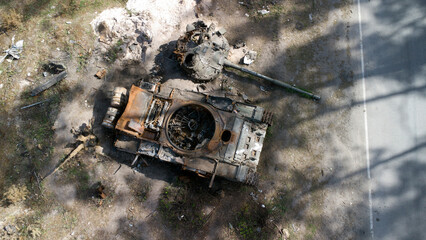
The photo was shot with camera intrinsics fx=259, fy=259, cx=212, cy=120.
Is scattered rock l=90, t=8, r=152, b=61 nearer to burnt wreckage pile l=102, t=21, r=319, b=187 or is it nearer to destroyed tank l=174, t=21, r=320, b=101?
destroyed tank l=174, t=21, r=320, b=101

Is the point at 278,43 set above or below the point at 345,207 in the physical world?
above

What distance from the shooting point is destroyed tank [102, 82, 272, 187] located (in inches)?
361

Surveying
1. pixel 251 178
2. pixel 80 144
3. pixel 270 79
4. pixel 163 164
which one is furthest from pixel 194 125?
pixel 80 144

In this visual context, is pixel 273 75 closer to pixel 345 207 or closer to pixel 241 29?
pixel 241 29

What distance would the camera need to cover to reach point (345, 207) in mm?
10305

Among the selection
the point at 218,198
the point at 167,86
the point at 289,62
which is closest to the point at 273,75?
the point at 289,62

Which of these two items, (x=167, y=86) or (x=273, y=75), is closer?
Answer: (x=167, y=86)

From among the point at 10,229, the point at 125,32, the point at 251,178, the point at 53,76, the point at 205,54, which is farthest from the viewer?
the point at 125,32

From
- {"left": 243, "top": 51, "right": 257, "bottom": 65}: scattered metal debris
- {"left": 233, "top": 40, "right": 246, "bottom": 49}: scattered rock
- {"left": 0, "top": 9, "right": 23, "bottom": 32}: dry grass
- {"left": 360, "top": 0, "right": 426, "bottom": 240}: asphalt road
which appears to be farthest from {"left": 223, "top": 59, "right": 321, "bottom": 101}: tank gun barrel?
{"left": 0, "top": 9, "right": 23, "bottom": 32}: dry grass

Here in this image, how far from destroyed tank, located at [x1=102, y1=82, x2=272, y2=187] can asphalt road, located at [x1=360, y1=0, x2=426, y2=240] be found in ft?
17.0

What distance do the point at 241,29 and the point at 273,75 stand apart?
2.54 metres

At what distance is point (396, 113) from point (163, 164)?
9.97 m

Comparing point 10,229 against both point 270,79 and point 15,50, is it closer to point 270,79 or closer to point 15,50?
point 15,50

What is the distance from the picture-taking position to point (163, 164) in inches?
409
